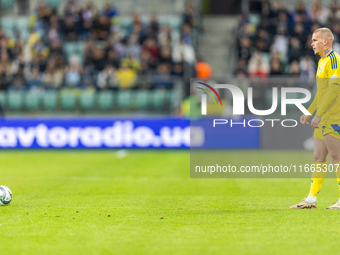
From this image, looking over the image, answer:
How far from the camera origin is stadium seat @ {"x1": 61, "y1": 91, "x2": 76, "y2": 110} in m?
15.7

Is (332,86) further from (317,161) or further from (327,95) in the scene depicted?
(317,161)

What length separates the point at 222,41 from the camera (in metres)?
21.3

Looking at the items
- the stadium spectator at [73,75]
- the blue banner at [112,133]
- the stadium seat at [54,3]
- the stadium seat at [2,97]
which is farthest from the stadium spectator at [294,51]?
the stadium seat at [54,3]

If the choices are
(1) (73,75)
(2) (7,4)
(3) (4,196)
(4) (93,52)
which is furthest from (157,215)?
(2) (7,4)

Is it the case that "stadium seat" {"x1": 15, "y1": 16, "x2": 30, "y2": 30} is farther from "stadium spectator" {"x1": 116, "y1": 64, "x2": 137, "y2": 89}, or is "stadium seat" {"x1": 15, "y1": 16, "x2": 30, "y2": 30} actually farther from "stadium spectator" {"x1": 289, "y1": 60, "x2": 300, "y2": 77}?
"stadium spectator" {"x1": 289, "y1": 60, "x2": 300, "y2": 77}

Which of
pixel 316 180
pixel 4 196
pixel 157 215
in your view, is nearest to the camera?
pixel 157 215

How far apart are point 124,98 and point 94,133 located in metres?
1.44

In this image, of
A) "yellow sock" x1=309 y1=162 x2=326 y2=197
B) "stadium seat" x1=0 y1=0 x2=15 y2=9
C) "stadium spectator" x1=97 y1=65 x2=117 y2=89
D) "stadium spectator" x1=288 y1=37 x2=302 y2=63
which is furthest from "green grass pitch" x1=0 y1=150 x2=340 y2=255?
"stadium seat" x1=0 y1=0 x2=15 y2=9

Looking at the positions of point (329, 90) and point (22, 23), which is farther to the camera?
point (22, 23)

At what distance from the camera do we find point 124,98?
15.4 metres

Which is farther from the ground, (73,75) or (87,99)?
(73,75)

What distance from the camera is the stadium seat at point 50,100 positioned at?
15.8m

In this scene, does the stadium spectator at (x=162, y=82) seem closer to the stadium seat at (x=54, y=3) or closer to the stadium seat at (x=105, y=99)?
the stadium seat at (x=105, y=99)

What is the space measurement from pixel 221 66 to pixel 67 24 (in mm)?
6280
